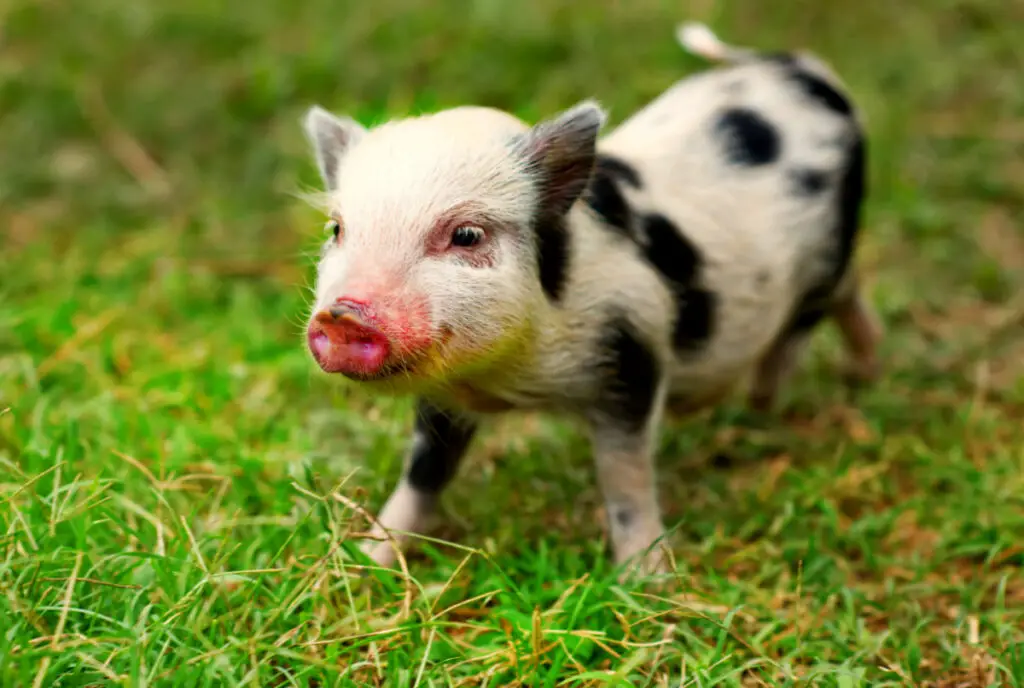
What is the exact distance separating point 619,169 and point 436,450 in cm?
96

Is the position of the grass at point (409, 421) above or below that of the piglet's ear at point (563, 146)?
below

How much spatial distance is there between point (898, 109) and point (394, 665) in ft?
15.7

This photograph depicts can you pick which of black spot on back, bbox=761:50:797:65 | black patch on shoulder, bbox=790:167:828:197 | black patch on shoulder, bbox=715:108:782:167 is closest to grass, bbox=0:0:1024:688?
black patch on shoulder, bbox=790:167:828:197

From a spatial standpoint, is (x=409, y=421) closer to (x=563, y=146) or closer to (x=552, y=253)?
(x=552, y=253)

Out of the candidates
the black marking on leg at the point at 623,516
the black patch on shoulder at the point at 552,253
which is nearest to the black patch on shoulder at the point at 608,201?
the black patch on shoulder at the point at 552,253

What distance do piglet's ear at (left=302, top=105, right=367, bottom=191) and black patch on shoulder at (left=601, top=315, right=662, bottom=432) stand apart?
83 centimetres

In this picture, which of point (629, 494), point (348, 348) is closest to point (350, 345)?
point (348, 348)

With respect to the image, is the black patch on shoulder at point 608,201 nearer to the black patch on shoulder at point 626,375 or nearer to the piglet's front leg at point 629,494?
the black patch on shoulder at point 626,375

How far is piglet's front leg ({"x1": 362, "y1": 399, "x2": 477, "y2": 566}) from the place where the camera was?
3.27 m

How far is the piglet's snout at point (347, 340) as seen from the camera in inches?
98.0

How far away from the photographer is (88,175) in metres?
5.95

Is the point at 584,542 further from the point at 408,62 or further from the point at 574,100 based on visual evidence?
the point at 408,62

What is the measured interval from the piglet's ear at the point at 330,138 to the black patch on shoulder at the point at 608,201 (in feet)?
2.07

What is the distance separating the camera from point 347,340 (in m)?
2.52
